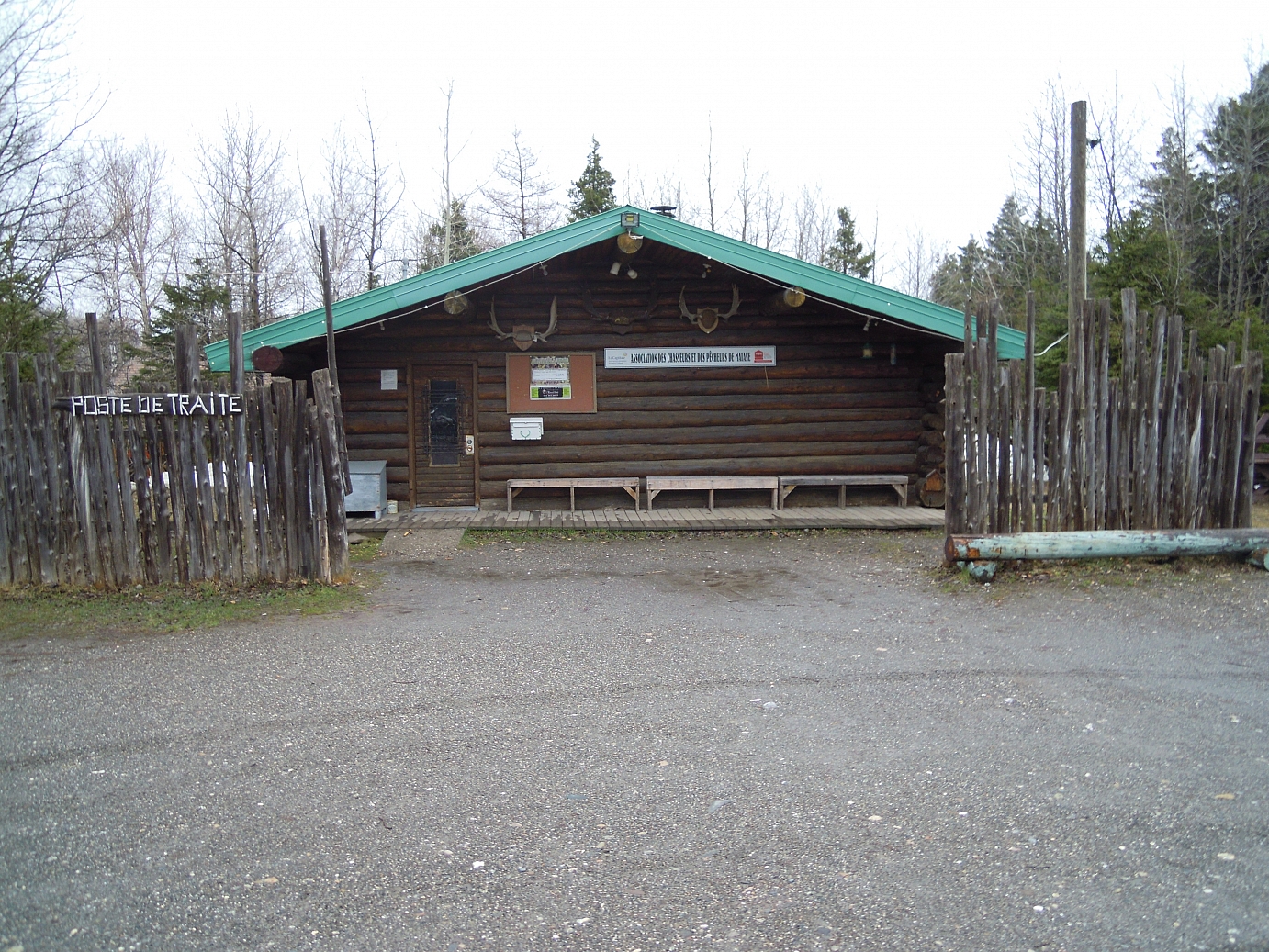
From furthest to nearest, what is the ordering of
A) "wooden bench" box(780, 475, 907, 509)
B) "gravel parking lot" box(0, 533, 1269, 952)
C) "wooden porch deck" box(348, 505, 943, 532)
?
"wooden bench" box(780, 475, 907, 509), "wooden porch deck" box(348, 505, 943, 532), "gravel parking lot" box(0, 533, 1269, 952)

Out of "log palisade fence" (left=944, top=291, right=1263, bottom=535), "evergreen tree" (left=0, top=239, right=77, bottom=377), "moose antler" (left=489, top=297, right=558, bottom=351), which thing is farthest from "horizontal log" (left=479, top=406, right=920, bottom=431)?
"evergreen tree" (left=0, top=239, right=77, bottom=377)

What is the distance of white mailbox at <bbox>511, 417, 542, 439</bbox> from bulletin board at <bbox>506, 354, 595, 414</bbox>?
11cm

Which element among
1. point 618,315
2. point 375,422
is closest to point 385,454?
point 375,422

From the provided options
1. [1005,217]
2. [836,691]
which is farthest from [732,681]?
[1005,217]

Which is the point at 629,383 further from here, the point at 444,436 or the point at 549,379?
the point at 444,436

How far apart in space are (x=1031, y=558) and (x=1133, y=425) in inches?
66.9

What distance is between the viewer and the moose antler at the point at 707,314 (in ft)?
44.2

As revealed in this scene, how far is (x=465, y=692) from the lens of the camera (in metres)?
5.66

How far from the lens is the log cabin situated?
1338 cm

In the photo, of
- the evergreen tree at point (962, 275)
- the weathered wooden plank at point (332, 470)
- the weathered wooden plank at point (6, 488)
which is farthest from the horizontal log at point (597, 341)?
the evergreen tree at point (962, 275)

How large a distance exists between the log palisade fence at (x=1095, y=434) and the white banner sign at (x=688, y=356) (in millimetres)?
5130

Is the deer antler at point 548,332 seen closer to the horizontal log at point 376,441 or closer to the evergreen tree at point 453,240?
the horizontal log at point 376,441

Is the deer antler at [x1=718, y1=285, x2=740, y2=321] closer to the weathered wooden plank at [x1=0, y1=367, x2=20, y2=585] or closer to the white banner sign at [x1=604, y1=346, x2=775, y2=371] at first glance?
the white banner sign at [x1=604, y1=346, x2=775, y2=371]

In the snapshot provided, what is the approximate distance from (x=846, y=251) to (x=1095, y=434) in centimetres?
3542
